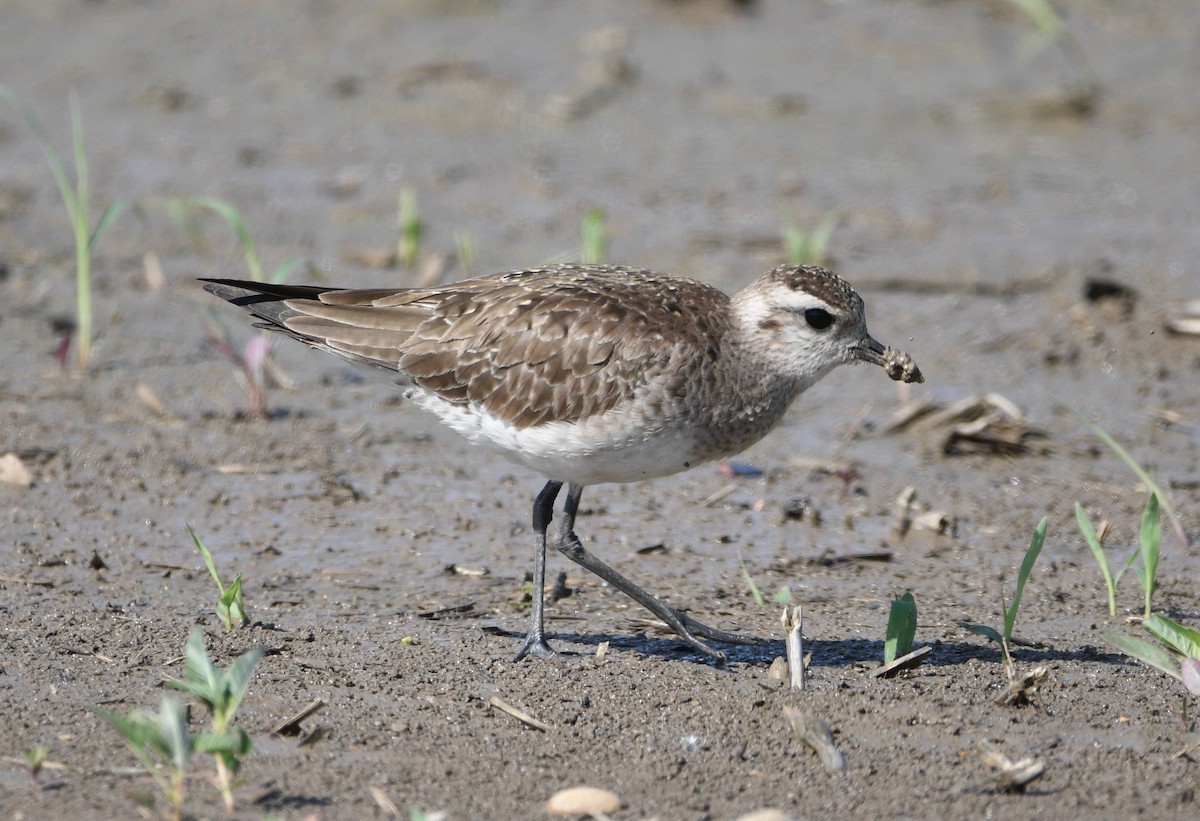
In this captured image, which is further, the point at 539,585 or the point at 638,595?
the point at 638,595

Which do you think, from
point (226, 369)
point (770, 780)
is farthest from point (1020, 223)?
point (770, 780)

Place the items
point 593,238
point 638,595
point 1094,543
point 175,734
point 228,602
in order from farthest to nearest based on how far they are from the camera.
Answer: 1. point 593,238
2. point 638,595
3. point 1094,543
4. point 228,602
5. point 175,734

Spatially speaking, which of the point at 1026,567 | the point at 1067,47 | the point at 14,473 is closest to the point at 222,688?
the point at 1026,567

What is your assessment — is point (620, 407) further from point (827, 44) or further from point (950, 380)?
point (827, 44)

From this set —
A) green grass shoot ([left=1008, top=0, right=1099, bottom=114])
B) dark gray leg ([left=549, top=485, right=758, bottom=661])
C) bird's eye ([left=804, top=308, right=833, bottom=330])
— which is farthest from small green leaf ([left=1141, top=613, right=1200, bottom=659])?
green grass shoot ([left=1008, top=0, right=1099, bottom=114])

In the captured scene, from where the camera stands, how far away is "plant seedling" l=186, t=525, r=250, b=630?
5.68 m

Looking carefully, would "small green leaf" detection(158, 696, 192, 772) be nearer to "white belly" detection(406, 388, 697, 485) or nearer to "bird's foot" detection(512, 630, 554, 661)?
"bird's foot" detection(512, 630, 554, 661)

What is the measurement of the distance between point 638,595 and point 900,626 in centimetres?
111

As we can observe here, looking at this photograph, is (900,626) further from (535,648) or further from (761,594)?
(535,648)

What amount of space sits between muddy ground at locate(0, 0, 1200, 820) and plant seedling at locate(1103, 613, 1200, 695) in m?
0.25

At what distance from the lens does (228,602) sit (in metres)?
5.71

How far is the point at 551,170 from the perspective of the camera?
12219 mm

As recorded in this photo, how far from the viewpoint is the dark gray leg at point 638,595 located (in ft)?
20.0

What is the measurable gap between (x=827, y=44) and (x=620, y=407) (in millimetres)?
9439
